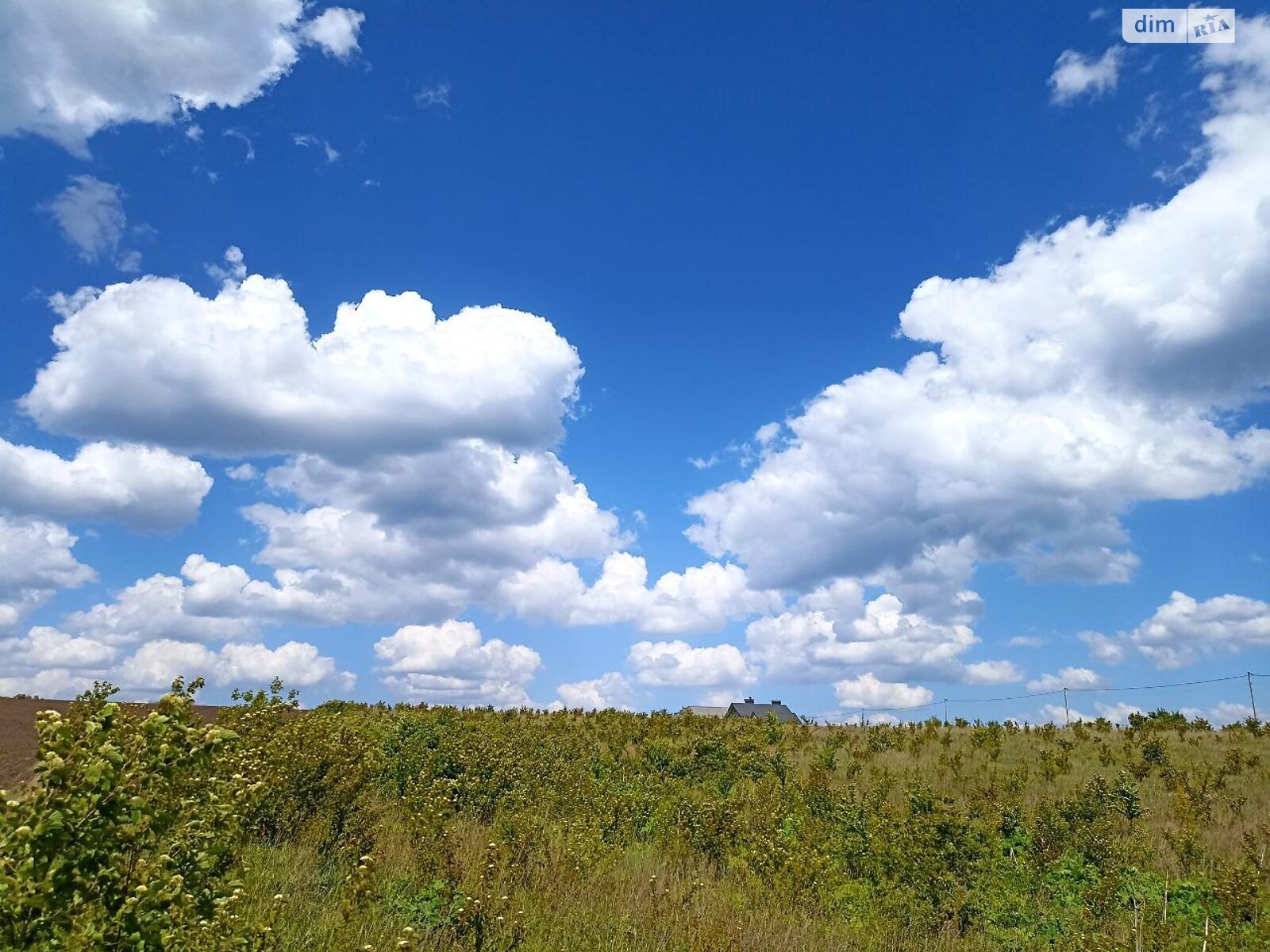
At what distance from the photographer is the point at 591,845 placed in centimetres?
1130

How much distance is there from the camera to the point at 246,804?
13.6 feet

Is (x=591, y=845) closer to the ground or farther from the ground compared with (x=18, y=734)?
closer to the ground

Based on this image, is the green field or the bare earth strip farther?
the bare earth strip

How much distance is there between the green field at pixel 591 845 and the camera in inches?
125

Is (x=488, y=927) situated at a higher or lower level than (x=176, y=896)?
lower

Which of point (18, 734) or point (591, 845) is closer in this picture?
point (591, 845)

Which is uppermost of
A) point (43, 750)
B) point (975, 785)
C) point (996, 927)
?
point (43, 750)

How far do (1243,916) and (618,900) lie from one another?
27.0 feet

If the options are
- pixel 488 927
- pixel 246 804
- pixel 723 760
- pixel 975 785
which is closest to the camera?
pixel 246 804

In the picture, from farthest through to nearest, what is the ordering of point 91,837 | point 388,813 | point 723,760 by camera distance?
point 723,760 < point 388,813 < point 91,837

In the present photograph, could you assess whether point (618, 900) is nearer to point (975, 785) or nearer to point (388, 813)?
point (388, 813)

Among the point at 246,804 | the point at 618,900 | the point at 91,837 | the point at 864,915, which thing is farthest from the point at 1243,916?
the point at 91,837

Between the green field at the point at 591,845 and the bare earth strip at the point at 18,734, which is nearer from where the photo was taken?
the green field at the point at 591,845

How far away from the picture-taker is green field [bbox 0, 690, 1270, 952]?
10.4 feet
